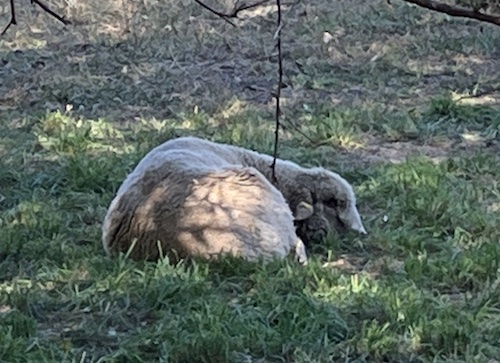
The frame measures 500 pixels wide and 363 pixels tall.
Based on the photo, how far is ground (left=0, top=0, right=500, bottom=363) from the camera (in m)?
3.98

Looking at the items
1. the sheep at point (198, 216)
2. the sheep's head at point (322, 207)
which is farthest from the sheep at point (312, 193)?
the sheep at point (198, 216)

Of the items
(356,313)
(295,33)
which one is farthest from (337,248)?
(295,33)

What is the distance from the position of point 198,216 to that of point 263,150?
239 centimetres

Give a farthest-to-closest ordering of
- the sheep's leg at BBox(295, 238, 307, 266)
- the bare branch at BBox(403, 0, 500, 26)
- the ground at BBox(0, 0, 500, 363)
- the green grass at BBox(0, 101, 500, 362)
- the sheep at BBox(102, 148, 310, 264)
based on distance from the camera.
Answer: the sheep's leg at BBox(295, 238, 307, 266) < the sheep at BBox(102, 148, 310, 264) < the ground at BBox(0, 0, 500, 363) < the green grass at BBox(0, 101, 500, 362) < the bare branch at BBox(403, 0, 500, 26)

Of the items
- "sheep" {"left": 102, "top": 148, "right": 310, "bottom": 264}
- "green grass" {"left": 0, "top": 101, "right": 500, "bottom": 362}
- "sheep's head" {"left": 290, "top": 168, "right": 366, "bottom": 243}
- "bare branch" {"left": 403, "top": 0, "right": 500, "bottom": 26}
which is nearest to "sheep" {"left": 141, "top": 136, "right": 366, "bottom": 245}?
"sheep's head" {"left": 290, "top": 168, "right": 366, "bottom": 243}

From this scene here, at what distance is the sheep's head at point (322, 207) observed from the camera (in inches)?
211

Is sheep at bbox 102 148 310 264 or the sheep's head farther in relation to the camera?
the sheep's head

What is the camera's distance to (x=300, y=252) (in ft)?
16.2

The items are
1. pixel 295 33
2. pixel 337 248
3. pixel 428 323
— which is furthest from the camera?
pixel 295 33

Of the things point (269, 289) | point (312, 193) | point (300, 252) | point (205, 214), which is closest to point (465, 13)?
point (269, 289)

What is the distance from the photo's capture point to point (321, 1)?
11.9 metres

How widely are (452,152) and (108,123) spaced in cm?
262

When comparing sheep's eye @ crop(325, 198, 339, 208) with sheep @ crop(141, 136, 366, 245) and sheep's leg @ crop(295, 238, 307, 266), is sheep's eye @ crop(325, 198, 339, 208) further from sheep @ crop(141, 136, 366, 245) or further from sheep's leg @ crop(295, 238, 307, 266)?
sheep's leg @ crop(295, 238, 307, 266)

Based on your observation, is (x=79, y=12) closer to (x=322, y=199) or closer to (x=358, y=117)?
(x=358, y=117)
